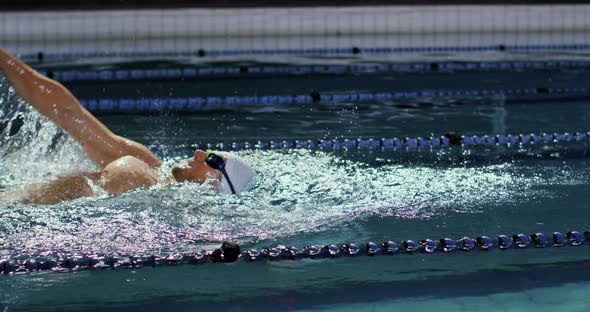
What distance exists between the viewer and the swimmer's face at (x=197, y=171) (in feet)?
11.8

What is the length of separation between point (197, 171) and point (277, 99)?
2635mm

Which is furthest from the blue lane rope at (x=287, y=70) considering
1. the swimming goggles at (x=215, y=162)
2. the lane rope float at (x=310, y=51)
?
the swimming goggles at (x=215, y=162)

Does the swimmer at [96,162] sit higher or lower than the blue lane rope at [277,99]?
higher

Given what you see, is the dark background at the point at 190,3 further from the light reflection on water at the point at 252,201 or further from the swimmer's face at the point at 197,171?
the swimmer's face at the point at 197,171

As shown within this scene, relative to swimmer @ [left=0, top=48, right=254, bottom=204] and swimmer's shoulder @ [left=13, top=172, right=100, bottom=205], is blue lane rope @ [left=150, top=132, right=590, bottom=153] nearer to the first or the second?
swimmer @ [left=0, top=48, right=254, bottom=204]

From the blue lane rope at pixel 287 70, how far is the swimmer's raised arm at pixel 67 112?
11.0 feet

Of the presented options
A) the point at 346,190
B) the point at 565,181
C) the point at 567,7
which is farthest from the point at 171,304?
the point at 567,7

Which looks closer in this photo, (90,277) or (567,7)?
(90,277)

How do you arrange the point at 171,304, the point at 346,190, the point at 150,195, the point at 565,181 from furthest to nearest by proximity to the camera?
the point at 565,181, the point at 346,190, the point at 150,195, the point at 171,304

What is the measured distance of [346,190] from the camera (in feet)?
13.0

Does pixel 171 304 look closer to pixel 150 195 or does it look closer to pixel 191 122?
pixel 150 195

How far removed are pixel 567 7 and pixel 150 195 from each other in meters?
7.41

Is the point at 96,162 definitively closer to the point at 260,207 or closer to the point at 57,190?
the point at 57,190

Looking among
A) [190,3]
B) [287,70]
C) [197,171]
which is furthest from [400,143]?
[190,3]
